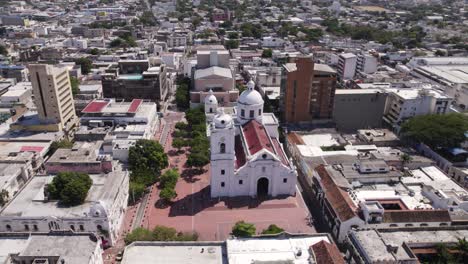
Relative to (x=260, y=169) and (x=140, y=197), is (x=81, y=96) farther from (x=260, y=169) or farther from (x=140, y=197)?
(x=260, y=169)

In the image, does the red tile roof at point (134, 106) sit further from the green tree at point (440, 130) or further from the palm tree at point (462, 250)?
the palm tree at point (462, 250)

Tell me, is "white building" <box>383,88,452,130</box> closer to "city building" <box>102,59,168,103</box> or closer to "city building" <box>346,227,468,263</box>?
"city building" <box>346,227,468,263</box>

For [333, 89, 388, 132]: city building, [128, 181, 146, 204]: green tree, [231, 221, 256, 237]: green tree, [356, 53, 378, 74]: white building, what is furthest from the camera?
[356, 53, 378, 74]: white building

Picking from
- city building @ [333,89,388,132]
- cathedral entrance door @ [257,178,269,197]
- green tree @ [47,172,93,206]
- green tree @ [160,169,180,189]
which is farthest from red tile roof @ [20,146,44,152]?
city building @ [333,89,388,132]

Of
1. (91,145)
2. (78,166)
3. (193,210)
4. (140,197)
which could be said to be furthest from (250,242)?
(91,145)

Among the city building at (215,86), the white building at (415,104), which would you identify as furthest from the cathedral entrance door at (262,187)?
the white building at (415,104)

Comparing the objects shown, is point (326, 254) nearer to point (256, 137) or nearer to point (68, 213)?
point (256, 137)
